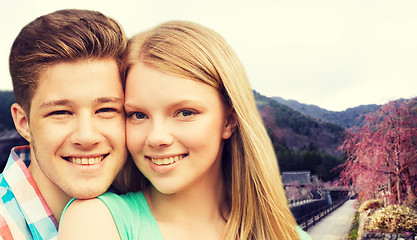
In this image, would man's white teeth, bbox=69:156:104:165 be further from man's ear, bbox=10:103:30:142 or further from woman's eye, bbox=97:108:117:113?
man's ear, bbox=10:103:30:142

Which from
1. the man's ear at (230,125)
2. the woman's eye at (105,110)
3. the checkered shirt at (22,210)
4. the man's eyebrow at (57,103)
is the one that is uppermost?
the man's eyebrow at (57,103)

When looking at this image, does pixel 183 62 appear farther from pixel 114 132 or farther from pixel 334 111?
pixel 334 111

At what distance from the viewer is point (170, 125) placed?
108 cm

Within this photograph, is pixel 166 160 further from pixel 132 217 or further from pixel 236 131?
pixel 236 131

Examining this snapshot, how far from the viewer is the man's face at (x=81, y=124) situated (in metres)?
1.13

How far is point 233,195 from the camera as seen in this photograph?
1.34 metres

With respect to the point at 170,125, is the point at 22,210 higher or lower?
lower

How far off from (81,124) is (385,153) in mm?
2468

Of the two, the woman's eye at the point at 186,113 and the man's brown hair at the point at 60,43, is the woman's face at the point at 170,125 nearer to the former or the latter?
the woman's eye at the point at 186,113

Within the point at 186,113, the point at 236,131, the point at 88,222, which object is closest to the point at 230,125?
the point at 236,131

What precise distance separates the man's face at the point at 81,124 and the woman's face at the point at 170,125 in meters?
0.06

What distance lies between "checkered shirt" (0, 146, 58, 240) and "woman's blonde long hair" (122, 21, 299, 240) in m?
0.33

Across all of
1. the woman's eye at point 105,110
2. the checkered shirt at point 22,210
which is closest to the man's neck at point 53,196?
the checkered shirt at point 22,210

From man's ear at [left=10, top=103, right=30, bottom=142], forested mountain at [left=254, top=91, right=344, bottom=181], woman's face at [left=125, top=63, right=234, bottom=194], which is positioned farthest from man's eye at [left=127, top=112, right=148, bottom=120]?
forested mountain at [left=254, top=91, right=344, bottom=181]
